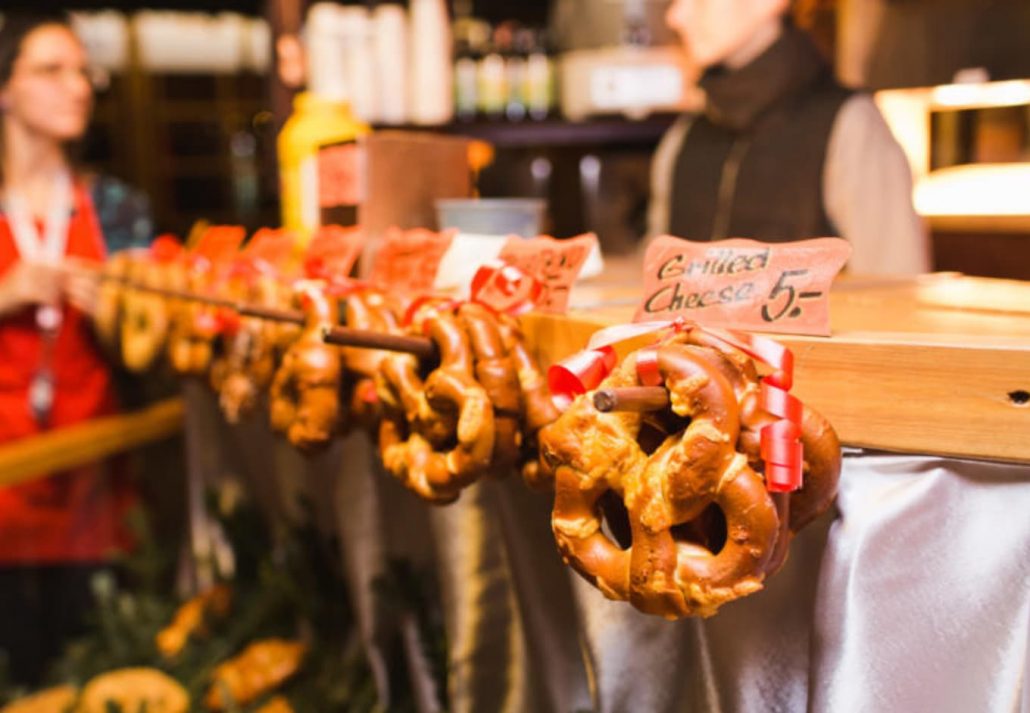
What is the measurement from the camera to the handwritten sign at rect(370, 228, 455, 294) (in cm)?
120

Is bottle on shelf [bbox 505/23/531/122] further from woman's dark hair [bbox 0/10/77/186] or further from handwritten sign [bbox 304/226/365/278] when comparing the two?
handwritten sign [bbox 304/226/365/278]

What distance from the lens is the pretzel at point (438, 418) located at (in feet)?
2.78

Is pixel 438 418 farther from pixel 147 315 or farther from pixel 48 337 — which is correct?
pixel 48 337

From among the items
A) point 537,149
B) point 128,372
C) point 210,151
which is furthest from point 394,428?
point 210,151

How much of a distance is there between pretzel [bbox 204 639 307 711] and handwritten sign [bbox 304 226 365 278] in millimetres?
616

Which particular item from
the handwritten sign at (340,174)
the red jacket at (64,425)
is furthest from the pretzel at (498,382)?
the red jacket at (64,425)

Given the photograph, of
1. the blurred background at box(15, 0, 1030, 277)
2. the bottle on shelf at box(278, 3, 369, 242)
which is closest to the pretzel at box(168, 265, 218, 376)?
→ the bottle on shelf at box(278, 3, 369, 242)

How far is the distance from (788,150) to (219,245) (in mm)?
1218

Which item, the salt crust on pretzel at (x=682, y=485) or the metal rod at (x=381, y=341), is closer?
the salt crust on pretzel at (x=682, y=485)

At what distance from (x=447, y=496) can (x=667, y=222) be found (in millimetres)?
1805

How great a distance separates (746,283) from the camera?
0.81m

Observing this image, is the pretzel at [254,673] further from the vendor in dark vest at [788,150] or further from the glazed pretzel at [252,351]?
the vendor in dark vest at [788,150]

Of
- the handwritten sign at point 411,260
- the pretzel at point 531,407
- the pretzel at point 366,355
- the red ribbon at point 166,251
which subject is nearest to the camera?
the pretzel at point 531,407

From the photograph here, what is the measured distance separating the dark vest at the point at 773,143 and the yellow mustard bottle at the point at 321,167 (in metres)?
0.85
